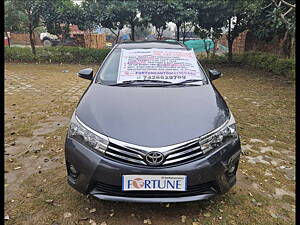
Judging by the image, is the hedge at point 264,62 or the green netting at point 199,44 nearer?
the hedge at point 264,62

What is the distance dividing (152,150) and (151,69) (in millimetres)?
1315

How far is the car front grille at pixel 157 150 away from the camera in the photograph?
1760mm

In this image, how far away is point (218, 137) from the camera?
1940mm

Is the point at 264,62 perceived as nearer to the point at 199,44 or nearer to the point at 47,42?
the point at 199,44

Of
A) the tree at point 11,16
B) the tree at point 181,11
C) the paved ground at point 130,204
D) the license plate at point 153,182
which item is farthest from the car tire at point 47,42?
the license plate at point 153,182

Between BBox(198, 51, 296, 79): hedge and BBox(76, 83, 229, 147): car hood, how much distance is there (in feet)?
21.2

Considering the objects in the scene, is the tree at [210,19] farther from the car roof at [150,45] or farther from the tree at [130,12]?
the car roof at [150,45]

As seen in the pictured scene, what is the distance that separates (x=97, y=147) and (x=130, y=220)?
69cm

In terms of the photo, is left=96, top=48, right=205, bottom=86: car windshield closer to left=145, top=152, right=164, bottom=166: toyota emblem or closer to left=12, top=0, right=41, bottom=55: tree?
left=145, top=152, right=164, bottom=166: toyota emblem

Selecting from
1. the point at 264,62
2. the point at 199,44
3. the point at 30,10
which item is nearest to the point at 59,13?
the point at 30,10

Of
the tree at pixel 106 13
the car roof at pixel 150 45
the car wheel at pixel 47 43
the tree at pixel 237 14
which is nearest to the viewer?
the car roof at pixel 150 45

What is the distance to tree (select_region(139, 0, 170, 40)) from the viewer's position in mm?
10227

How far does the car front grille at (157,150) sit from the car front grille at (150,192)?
219mm

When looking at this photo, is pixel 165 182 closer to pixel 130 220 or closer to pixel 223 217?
pixel 130 220
